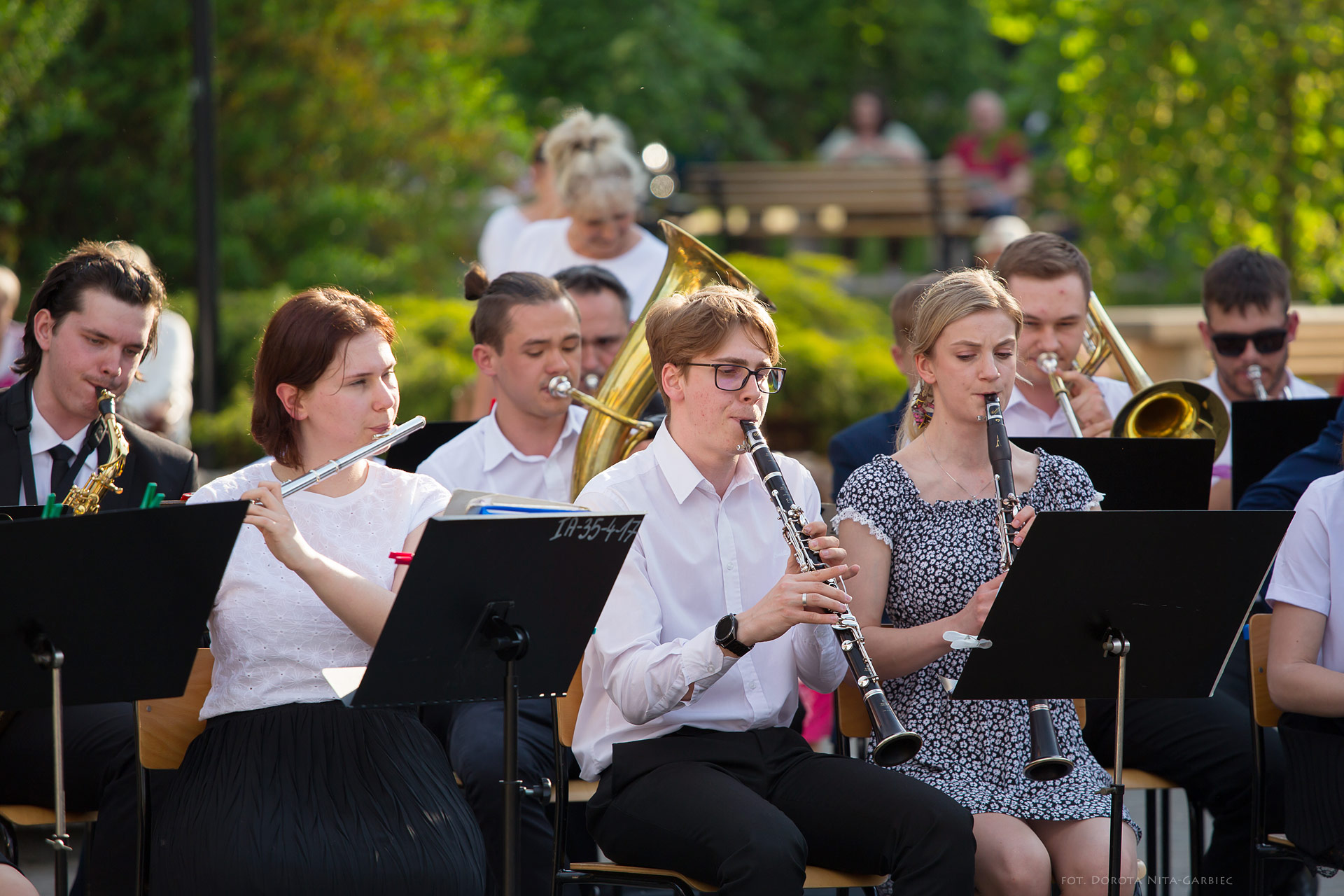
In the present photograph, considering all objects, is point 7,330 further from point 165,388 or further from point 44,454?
point 44,454

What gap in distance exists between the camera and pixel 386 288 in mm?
9680

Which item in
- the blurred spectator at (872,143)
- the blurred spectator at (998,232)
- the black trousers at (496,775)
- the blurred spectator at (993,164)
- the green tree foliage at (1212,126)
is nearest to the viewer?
the black trousers at (496,775)

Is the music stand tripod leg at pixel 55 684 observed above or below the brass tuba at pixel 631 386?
below

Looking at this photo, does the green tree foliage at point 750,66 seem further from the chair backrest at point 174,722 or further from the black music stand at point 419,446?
the chair backrest at point 174,722

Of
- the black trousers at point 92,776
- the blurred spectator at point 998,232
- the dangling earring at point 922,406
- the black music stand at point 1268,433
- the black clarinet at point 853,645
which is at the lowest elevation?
the black trousers at point 92,776

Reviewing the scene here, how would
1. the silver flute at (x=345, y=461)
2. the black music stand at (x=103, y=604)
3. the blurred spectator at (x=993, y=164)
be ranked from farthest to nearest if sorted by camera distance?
the blurred spectator at (x=993, y=164)
the silver flute at (x=345, y=461)
the black music stand at (x=103, y=604)

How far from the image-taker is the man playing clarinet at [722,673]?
278 cm

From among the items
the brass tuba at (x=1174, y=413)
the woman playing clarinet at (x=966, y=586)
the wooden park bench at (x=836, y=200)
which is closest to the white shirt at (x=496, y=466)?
the woman playing clarinet at (x=966, y=586)

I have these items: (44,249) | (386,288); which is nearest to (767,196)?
(386,288)

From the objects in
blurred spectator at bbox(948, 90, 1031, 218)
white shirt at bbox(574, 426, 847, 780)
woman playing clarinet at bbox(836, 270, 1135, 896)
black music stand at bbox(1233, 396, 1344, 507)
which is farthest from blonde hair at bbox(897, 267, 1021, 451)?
blurred spectator at bbox(948, 90, 1031, 218)

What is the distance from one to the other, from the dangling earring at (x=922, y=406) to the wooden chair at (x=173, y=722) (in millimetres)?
1782

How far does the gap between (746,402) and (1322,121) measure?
6.00 metres

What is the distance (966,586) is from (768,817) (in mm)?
733

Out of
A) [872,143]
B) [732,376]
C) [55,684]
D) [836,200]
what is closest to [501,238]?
[732,376]
